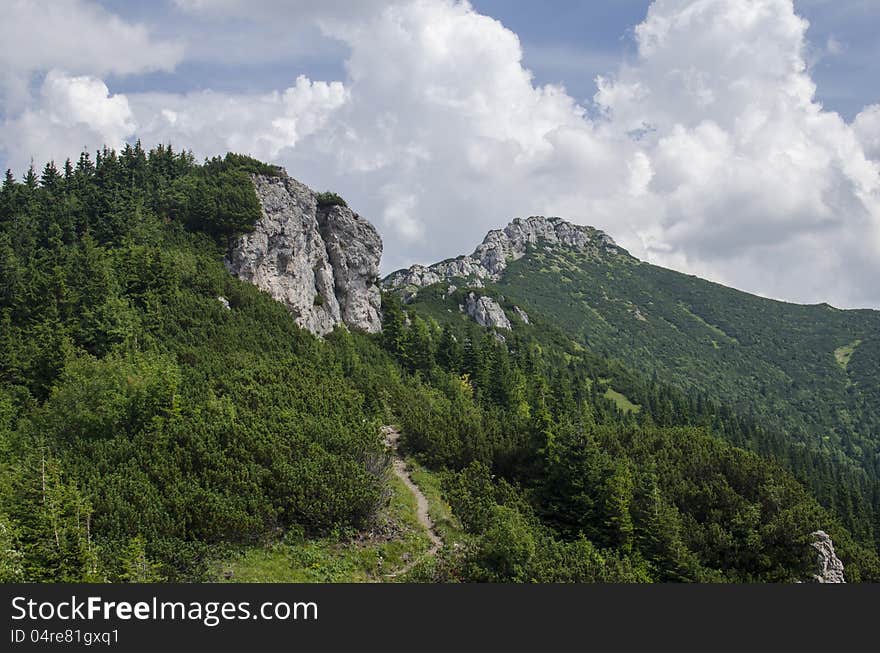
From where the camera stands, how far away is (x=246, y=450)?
31062 mm

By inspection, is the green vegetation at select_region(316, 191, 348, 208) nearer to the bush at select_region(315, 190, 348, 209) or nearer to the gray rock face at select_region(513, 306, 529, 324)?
the bush at select_region(315, 190, 348, 209)

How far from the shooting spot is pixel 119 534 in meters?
23.4

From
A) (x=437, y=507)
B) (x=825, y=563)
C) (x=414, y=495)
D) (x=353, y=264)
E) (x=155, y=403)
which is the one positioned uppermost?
(x=353, y=264)

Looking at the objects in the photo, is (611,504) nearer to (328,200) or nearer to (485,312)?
(328,200)

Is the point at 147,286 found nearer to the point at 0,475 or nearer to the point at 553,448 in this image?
the point at 0,475

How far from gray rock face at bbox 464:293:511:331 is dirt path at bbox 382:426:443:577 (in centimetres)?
10327

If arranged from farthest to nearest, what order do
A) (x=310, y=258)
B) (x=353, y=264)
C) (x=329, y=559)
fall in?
(x=353, y=264)
(x=310, y=258)
(x=329, y=559)

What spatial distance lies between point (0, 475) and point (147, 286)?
28.0 m

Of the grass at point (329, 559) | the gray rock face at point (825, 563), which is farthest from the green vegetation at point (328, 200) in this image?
the gray rock face at point (825, 563)

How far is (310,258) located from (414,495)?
46.5 metres

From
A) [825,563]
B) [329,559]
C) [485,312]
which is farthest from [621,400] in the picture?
[329,559]

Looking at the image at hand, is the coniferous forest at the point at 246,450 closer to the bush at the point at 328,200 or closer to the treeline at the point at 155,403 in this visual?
the treeline at the point at 155,403

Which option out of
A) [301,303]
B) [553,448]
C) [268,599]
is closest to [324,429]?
[553,448]

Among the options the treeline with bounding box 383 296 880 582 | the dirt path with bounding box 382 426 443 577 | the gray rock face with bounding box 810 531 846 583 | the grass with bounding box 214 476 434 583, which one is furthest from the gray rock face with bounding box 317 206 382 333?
the gray rock face with bounding box 810 531 846 583
